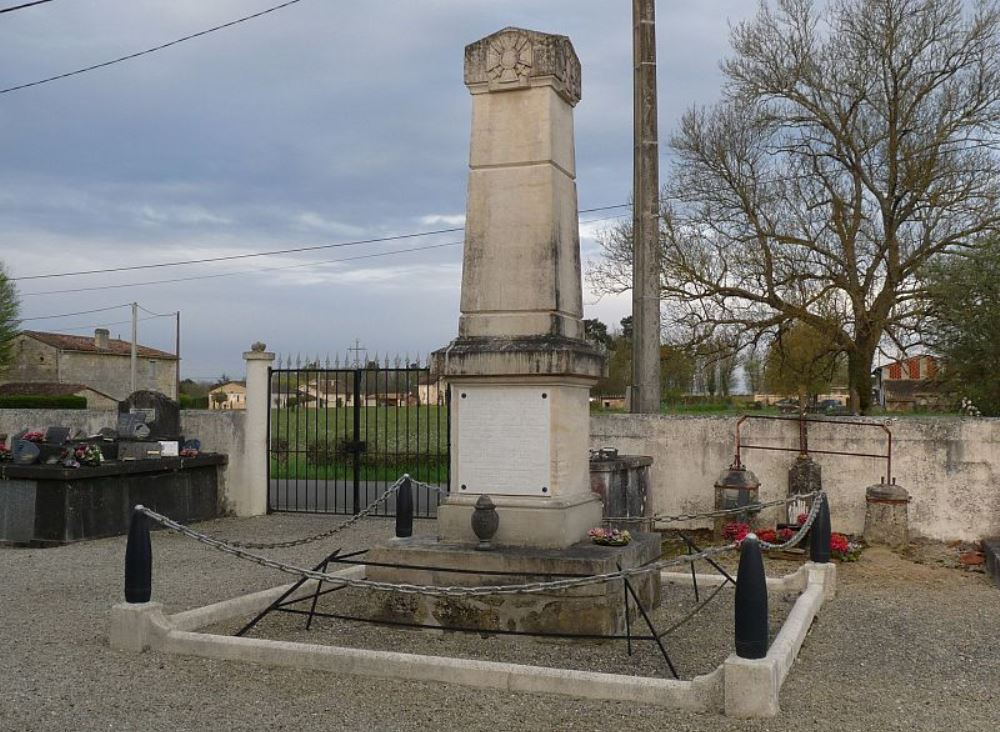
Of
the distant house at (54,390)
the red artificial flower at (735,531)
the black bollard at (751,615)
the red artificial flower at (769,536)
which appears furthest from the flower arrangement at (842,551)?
the distant house at (54,390)

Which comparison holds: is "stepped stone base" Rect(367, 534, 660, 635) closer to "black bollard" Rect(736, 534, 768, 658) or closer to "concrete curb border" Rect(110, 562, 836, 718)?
"concrete curb border" Rect(110, 562, 836, 718)

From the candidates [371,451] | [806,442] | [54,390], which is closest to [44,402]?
[54,390]

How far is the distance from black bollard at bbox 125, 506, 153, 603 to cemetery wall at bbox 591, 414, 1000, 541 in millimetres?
6435

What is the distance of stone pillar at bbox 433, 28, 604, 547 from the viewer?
651 centimetres

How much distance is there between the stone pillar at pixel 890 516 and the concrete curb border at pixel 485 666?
383 centimetres

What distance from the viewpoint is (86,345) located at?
2169 inches

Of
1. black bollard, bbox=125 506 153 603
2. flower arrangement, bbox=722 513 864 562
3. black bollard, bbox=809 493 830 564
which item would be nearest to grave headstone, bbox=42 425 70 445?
black bollard, bbox=125 506 153 603

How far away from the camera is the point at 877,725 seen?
4.56 metres

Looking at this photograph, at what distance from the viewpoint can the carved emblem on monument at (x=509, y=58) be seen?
672 centimetres

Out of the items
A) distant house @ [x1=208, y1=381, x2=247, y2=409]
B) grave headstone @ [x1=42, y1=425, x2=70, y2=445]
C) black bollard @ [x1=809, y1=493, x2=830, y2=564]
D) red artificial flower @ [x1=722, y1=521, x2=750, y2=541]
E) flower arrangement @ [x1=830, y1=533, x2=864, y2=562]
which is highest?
distant house @ [x1=208, y1=381, x2=247, y2=409]

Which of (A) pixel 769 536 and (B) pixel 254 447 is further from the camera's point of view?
(B) pixel 254 447

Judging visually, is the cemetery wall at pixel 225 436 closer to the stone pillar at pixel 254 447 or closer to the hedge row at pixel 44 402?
the stone pillar at pixel 254 447

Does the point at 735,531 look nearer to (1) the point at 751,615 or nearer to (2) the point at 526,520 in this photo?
(2) the point at 526,520

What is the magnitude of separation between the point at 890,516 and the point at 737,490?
1575mm
